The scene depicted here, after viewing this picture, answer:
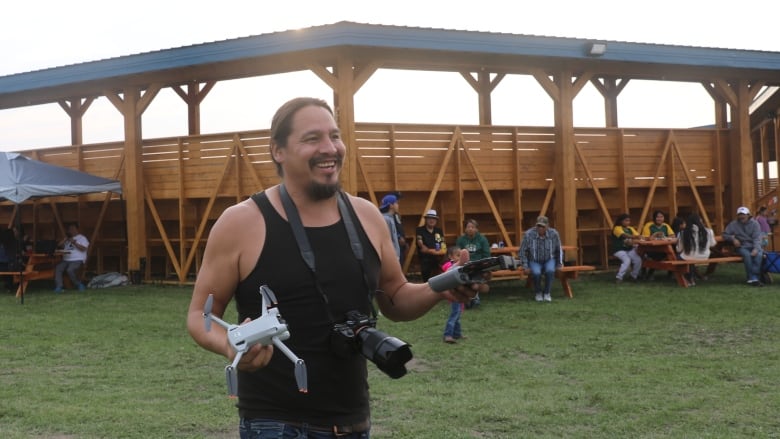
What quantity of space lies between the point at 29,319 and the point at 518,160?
9647 millimetres

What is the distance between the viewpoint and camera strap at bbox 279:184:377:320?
8.21 feet

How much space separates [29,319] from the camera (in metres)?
12.7

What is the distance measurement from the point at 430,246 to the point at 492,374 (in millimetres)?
6413

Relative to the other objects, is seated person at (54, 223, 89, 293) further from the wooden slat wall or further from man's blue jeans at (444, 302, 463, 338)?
man's blue jeans at (444, 302, 463, 338)

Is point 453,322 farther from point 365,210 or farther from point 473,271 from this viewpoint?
point 473,271

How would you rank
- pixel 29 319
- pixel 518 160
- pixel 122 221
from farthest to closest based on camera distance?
pixel 122 221 < pixel 518 160 < pixel 29 319

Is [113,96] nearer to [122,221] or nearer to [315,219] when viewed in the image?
[122,221]

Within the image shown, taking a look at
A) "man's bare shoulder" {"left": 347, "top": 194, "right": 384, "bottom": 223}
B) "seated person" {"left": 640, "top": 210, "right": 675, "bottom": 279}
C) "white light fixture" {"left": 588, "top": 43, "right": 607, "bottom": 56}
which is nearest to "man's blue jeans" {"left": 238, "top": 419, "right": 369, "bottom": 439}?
"man's bare shoulder" {"left": 347, "top": 194, "right": 384, "bottom": 223}

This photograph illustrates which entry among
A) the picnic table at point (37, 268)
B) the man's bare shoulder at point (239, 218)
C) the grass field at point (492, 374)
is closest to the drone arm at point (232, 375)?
the man's bare shoulder at point (239, 218)

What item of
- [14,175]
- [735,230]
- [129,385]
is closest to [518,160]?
[735,230]

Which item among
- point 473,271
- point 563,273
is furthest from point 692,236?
point 473,271

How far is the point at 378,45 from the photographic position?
15.1 meters

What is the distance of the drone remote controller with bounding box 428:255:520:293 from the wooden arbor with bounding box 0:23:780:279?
12835 millimetres

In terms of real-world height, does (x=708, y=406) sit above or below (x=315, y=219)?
below
